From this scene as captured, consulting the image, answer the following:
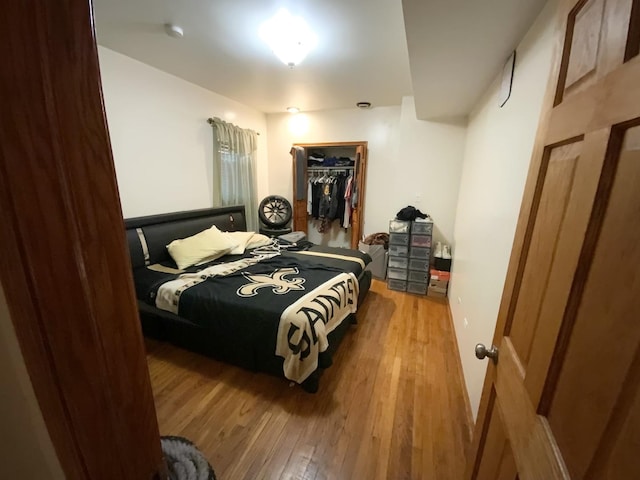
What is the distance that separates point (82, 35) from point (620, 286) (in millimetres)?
933

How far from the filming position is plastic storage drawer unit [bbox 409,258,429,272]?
10.9 feet

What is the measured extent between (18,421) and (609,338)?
0.91 metres

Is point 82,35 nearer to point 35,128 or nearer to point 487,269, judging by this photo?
point 35,128

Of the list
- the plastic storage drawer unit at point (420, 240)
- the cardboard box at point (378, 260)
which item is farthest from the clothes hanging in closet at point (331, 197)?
the plastic storage drawer unit at point (420, 240)

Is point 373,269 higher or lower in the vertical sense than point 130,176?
lower

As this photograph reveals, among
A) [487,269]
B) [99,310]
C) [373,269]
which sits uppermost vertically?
[99,310]

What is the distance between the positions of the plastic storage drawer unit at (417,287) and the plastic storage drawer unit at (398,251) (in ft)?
1.35

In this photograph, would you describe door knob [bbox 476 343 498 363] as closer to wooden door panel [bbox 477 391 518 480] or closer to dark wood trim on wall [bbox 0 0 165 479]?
wooden door panel [bbox 477 391 518 480]

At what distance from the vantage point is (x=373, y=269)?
3838 mm

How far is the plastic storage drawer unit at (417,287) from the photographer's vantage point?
11.1ft

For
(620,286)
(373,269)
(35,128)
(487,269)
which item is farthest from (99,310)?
(373,269)

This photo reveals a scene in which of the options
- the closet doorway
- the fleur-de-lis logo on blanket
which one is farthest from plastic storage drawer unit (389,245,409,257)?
the fleur-de-lis logo on blanket

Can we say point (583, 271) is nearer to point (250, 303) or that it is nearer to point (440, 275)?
point (250, 303)

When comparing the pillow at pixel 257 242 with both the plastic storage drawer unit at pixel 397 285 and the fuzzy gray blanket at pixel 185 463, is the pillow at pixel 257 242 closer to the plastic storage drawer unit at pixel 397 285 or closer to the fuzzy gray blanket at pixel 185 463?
the plastic storage drawer unit at pixel 397 285
